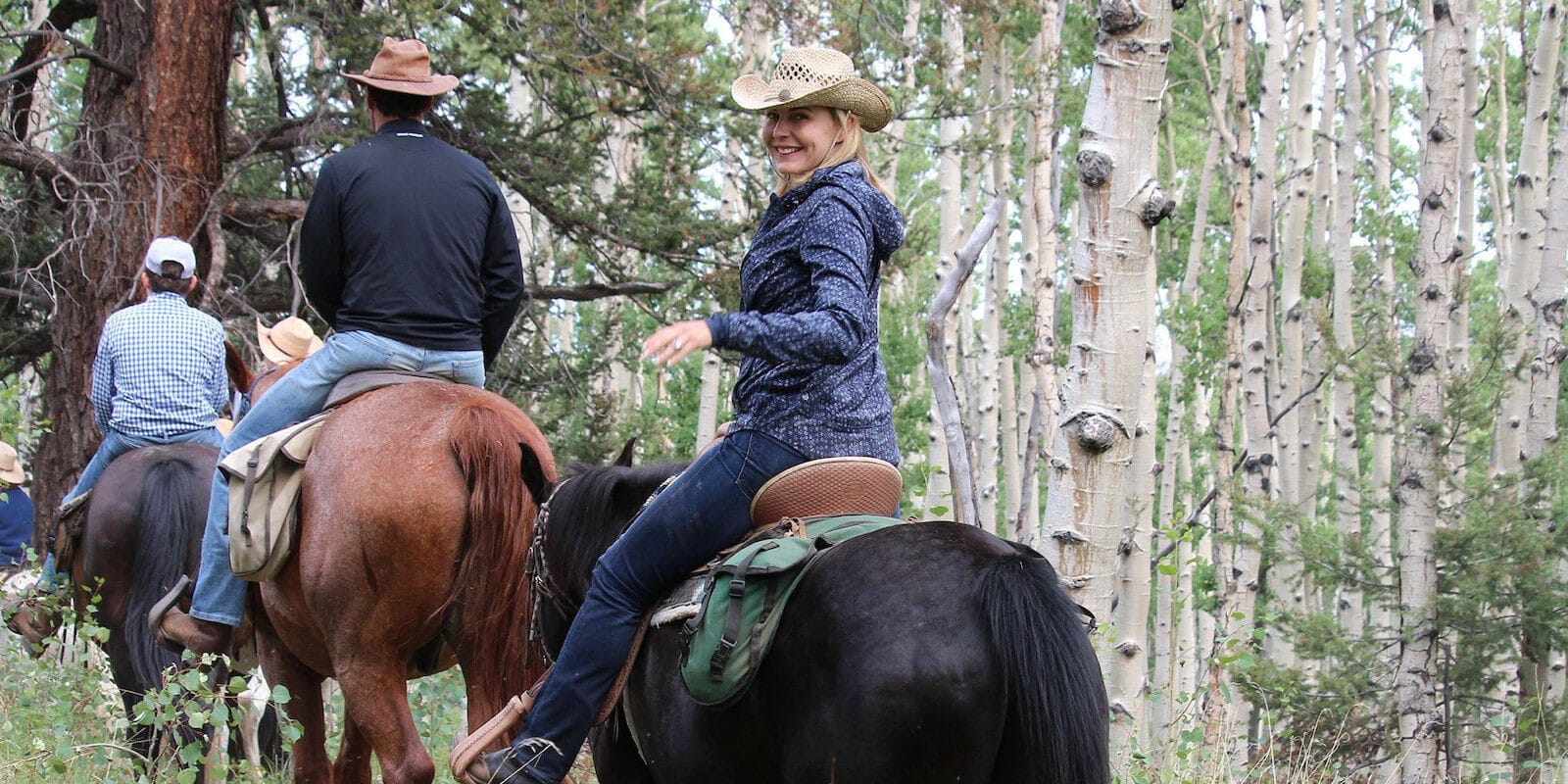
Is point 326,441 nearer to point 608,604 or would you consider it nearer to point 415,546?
point 415,546

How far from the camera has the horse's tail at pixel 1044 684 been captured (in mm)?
2756

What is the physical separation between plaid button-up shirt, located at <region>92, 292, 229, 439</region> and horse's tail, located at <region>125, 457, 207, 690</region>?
384 mm

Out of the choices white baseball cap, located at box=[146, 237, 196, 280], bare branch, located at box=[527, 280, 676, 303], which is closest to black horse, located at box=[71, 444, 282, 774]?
white baseball cap, located at box=[146, 237, 196, 280]

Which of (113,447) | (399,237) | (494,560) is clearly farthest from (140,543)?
(494,560)

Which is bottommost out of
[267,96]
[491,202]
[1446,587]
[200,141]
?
[1446,587]

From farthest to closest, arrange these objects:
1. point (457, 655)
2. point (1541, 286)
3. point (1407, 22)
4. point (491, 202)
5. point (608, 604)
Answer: point (1407, 22), point (1541, 286), point (491, 202), point (457, 655), point (608, 604)

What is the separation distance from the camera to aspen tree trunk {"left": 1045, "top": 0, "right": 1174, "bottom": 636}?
4.53 meters

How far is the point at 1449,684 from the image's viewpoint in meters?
9.03

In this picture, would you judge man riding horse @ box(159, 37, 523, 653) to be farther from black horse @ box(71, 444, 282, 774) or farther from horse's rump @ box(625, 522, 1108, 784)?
horse's rump @ box(625, 522, 1108, 784)

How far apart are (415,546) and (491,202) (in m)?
1.45

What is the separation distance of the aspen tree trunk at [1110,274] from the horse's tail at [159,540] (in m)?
4.28

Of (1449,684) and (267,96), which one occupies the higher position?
(267,96)

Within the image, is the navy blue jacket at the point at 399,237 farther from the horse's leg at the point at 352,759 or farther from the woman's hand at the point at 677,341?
the woman's hand at the point at 677,341

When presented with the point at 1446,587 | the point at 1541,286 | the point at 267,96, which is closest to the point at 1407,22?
the point at 1541,286
